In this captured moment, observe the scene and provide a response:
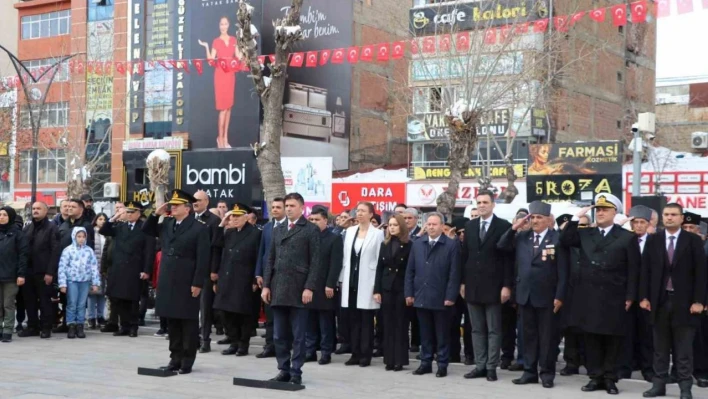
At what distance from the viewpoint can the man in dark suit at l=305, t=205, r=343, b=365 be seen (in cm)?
1119

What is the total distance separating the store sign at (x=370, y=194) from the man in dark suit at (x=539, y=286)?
26.1 m

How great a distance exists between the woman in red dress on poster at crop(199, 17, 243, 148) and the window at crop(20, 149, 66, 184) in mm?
12145

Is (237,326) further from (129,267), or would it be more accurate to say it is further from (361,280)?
(129,267)

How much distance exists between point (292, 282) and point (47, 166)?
44.6 metres

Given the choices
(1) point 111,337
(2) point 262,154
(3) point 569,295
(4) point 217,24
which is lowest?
(1) point 111,337

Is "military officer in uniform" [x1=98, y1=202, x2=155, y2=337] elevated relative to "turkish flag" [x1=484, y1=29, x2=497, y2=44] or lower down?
lower down

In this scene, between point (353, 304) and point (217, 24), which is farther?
point (217, 24)

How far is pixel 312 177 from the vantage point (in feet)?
109

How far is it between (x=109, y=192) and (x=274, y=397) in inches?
1497

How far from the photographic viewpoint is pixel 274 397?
9500 millimetres

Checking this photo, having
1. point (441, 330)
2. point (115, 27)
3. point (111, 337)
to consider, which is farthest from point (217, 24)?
point (441, 330)

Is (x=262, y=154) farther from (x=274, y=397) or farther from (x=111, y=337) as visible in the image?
(x=274, y=397)

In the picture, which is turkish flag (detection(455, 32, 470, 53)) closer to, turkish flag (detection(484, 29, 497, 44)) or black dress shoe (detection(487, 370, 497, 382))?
turkish flag (detection(484, 29, 497, 44))

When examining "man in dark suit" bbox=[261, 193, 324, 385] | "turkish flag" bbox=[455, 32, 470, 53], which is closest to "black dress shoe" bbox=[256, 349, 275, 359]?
"man in dark suit" bbox=[261, 193, 324, 385]
